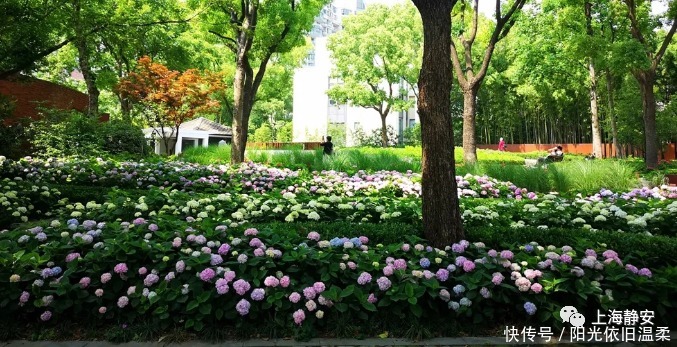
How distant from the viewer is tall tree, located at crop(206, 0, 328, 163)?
13.2 m

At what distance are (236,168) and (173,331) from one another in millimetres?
7425

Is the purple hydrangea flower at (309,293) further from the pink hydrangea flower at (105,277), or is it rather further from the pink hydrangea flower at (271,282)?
the pink hydrangea flower at (105,277)

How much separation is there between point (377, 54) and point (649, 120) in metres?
20.7

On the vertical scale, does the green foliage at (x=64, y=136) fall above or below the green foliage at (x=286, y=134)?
below

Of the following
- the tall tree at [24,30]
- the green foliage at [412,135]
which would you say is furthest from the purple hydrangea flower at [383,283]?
the green foliage at [412,135]

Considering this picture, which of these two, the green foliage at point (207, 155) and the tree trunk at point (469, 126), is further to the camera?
the green foliage at point (207, 155)

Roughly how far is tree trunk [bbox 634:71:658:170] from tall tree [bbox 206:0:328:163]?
1132 centimetres

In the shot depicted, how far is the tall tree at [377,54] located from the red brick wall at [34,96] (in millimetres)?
18662

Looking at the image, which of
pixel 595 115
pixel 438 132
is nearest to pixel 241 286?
pixel 438 132

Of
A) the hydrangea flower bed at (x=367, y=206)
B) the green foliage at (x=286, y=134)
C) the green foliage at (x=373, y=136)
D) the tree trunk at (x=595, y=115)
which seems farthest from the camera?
the green foliage at (x=286, y=134)

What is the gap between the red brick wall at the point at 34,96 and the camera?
1555cm

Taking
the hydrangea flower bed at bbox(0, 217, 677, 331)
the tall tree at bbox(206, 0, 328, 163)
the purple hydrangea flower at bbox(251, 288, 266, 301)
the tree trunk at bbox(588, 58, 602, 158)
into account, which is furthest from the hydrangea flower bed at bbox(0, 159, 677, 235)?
the tree trunk at bbox(588, 58, 602, 158)

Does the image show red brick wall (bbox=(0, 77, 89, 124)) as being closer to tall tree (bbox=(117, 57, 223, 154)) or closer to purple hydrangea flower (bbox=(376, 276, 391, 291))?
tall tree (bbox=(117, 57, 223, 154))

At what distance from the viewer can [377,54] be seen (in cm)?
3259
